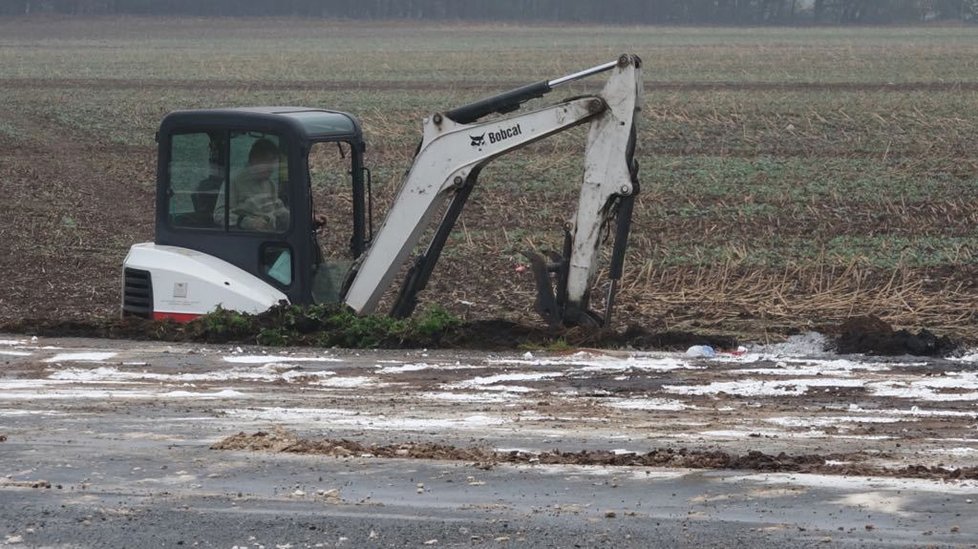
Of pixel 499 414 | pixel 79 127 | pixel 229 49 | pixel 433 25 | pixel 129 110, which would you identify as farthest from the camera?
pixel 433 25

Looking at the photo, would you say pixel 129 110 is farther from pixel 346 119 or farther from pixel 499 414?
pixel 499 414

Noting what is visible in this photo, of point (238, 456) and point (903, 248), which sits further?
point (903, 248)

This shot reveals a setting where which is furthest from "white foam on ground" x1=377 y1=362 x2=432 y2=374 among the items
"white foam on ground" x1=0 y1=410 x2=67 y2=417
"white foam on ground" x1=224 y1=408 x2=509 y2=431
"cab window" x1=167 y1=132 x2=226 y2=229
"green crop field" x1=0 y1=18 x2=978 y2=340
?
"green crop field" x1=0 y1=18 x2=978 y2=340

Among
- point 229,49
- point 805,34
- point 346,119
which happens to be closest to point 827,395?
point 346,119

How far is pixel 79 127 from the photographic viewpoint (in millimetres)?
34062

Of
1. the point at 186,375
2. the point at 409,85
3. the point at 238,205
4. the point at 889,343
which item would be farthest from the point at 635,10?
→ the point at 186,375

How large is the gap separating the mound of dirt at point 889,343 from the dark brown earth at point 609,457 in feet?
11.0

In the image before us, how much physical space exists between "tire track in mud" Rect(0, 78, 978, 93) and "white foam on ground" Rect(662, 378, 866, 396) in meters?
33.6

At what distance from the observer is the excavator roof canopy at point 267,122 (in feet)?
37.3

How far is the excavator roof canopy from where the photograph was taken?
37.3ft

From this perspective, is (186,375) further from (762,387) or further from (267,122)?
(762,387)

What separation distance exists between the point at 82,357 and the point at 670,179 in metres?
14.2

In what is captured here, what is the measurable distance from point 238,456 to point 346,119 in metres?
4.58

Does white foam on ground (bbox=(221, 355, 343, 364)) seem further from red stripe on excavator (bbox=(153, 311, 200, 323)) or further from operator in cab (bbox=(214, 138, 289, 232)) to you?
operator in cab (bbox=(214, 138, 289, 232))
